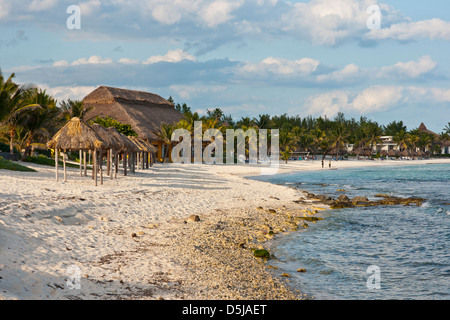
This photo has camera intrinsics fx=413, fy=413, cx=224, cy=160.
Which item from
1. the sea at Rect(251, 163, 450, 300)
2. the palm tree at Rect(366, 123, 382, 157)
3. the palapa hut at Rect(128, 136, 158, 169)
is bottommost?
the sea at Rect(251, 163, 450, 300)

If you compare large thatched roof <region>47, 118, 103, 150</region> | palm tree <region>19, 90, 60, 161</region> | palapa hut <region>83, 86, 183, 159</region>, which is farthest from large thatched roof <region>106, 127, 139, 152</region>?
palapa hut <region>83, 86, 183, 159</region>

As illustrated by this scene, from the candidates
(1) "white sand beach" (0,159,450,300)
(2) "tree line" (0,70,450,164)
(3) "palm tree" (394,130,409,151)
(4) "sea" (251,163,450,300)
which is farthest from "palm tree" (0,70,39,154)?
(3) "palm tree" (394,130,409,151)

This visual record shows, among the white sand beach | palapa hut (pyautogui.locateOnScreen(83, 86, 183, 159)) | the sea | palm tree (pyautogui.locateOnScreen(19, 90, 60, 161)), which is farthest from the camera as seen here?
palapa hut (pyautogui.locateOnScreen(83, 86, 183, 159))

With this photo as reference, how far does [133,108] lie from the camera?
5628 centimetres

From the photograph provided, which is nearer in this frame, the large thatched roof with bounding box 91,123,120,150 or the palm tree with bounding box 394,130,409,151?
the large thatched roof with bounding box 91,123,120,150

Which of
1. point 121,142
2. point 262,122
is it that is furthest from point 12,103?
point 262,122

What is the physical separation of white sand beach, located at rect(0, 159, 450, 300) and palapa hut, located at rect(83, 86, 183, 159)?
1367 inches

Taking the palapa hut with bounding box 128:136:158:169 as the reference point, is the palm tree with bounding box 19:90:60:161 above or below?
above

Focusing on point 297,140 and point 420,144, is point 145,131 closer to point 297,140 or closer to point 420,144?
point 297,140

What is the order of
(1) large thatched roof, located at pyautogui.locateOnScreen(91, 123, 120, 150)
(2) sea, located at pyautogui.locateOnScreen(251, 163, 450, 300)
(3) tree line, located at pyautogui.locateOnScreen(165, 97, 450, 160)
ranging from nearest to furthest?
(2) sea, located at pyautogui.locateOnScreen(251, 163, 450, 300)
(1) large thatched roof, located at pyautogui.locateOnScreen(91, 123, 120, 150)
(3) tree line, located at pyautogui.locateOnScreen(165, 97, 450, 160)

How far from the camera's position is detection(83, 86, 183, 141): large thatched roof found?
170ft

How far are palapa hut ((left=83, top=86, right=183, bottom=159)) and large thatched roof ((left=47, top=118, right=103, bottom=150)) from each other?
30160 millimetres

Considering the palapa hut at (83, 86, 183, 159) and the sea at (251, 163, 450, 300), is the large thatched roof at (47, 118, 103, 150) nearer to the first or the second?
the sea at (251, 163, 450, 300)

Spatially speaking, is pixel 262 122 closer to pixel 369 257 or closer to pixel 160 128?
pixel 160 128
